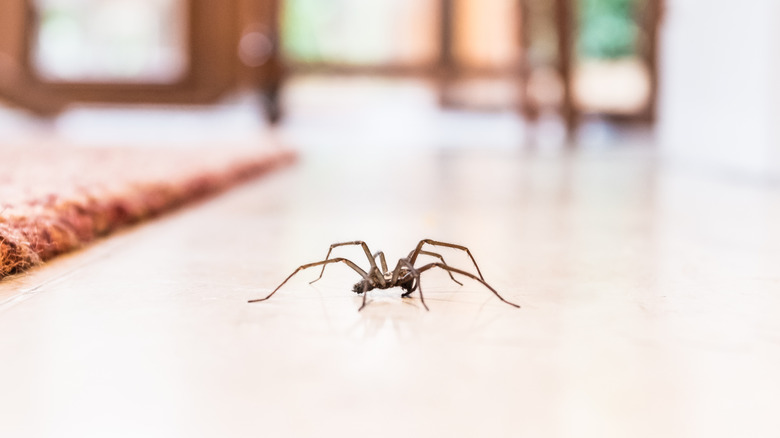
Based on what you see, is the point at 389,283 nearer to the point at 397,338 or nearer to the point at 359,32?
the point at 397,338

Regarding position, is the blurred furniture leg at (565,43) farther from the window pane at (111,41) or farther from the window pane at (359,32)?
the window pane at (111,41)

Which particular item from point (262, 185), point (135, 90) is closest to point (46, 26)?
point (135, 90)

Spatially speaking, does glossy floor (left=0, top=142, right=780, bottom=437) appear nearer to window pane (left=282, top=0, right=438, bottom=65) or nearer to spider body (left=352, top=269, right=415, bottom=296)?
spider body (left=352, top=269, right=415, bottom=296)

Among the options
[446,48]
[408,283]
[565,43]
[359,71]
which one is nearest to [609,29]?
[446,48]

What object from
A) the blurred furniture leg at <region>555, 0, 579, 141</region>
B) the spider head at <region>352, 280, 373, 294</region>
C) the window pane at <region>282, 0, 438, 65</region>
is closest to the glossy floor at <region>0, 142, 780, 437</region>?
the spider head at <region>352, 280, 373, 294</region>

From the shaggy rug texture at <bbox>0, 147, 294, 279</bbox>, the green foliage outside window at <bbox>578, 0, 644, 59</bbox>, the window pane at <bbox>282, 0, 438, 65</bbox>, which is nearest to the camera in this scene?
the shaggy rug texture at <bbox>0, 147, 294, 279</bbox>

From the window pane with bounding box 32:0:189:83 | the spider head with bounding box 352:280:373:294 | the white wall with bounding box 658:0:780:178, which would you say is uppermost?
the window pane with bounding box 32:0:189:83
